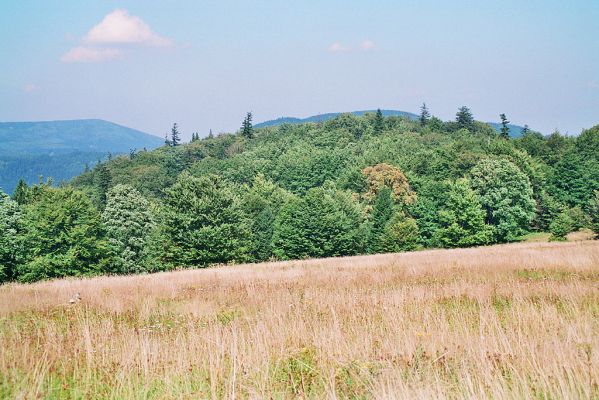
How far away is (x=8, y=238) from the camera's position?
44.3 metres

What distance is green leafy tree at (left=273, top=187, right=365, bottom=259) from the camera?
60.8 metres

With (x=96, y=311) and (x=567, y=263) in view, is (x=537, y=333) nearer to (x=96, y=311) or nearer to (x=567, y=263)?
(x=96, y=311)

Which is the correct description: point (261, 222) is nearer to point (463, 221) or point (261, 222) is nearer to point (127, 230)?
point (127, 230)

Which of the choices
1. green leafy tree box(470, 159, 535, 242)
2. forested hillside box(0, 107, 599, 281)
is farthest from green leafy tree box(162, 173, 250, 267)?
green leafy tree box(470, 159, 535, 242)

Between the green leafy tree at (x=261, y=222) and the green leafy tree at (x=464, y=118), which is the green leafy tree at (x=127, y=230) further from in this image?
the green leafy tree at (x=464, y=118)

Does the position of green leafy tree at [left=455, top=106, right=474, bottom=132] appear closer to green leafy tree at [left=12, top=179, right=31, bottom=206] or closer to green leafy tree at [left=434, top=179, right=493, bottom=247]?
green leafy tree at [left=434, top=179, right=493, bottom=247]

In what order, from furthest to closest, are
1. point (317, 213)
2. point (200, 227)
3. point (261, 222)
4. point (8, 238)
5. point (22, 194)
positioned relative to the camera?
point (261, 222) < point (22, 194) < point (317, 213) < point (200, 227) < point (8, 238)

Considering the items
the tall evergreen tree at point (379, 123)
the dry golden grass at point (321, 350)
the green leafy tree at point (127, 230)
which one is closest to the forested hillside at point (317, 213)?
the green leafy tree at point (127, 230)

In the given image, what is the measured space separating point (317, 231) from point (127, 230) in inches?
913

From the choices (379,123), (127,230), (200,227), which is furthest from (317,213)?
(379,123)

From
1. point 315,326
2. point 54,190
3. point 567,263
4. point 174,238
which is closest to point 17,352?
point 315,326

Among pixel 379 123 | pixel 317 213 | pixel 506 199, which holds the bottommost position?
pixel 317 213

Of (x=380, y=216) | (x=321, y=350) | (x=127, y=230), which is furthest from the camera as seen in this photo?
(x=380, y=216)

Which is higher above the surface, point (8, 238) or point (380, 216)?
point (8, 238)
